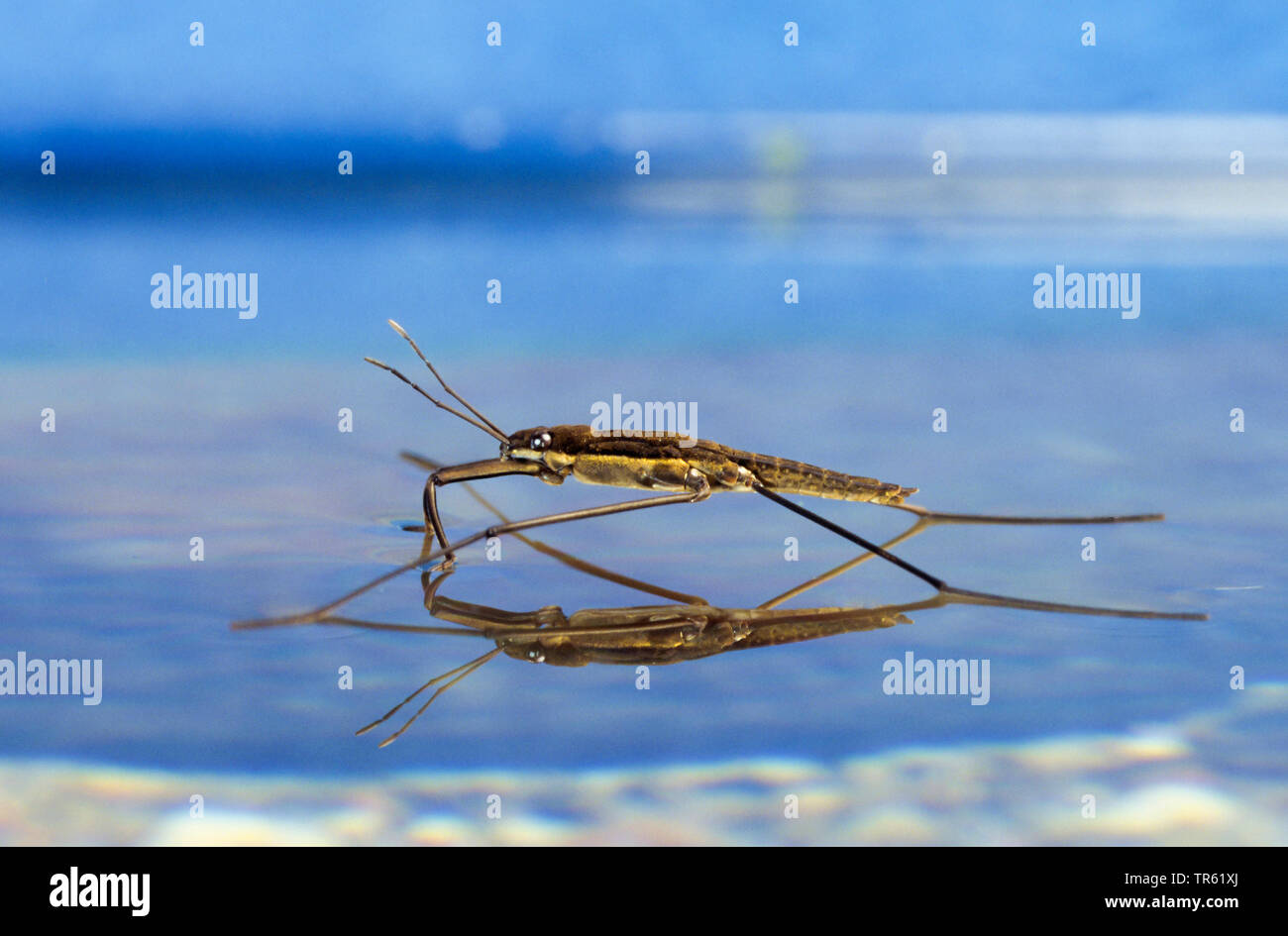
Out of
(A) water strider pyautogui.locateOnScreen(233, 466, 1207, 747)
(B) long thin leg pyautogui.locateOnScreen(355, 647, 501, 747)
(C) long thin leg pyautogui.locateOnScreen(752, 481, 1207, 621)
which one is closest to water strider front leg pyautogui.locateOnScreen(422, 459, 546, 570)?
(A) water strider pyautogui.locateOnScreen(233, 466, 1207, 747)

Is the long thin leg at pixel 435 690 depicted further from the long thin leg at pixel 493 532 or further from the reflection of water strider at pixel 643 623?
the long thin leg at pixel 493 532

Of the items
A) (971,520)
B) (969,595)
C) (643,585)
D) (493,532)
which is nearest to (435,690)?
(493,532)

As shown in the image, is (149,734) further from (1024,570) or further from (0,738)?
(1024,570)

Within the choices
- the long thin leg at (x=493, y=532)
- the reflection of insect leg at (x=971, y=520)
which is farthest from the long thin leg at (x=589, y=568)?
the reflection of insect leg at (x=971, y=520)

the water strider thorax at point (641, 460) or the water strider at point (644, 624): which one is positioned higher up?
the water strider thorax at point (641, 460)

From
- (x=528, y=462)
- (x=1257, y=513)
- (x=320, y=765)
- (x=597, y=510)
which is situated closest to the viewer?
(x=320, y=765)

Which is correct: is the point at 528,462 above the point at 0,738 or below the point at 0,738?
above

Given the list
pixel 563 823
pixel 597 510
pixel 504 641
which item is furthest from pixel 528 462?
pixel 563 823

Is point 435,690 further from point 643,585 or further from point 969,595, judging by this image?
point 969,595
